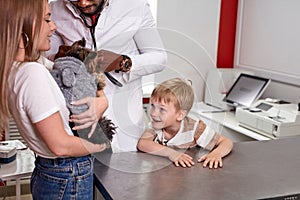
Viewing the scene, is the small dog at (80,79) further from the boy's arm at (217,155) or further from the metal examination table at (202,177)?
the boy's arm at (217,155)

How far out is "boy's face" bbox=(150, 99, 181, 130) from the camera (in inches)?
47.5

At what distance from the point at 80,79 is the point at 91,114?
95 millimetres

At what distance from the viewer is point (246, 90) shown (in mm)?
2885

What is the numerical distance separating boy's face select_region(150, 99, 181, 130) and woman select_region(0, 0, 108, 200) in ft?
0.78

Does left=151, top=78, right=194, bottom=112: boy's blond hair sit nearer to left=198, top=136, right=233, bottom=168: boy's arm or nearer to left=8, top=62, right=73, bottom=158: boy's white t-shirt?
left=198, top=136, right=233, bottom=168: boy's arm

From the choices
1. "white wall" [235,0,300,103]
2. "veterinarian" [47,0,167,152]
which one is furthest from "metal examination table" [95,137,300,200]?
"white wall" [235,0,300,103]

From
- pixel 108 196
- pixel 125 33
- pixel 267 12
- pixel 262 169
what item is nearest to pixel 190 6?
pixel 267 12

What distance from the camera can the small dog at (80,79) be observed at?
0.97 metres

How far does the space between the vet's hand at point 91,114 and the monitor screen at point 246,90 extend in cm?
182

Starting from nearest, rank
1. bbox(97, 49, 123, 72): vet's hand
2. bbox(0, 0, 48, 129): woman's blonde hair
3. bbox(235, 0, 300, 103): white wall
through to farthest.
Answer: bbox(0, 0, 48, 129): woman's blonde hair < bbox(97, 49, 123, 72): vet's hand < bbox(235, 0, 300, 103): white wall

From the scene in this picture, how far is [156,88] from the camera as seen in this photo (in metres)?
1.25

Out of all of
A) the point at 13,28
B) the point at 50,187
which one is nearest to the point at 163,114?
the point at 50,187

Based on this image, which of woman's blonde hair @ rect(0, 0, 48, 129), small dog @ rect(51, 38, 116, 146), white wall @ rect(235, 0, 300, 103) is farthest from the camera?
white wall @ rect(235, 0, 300, 103)

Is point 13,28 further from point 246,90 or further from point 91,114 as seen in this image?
point 246,90
